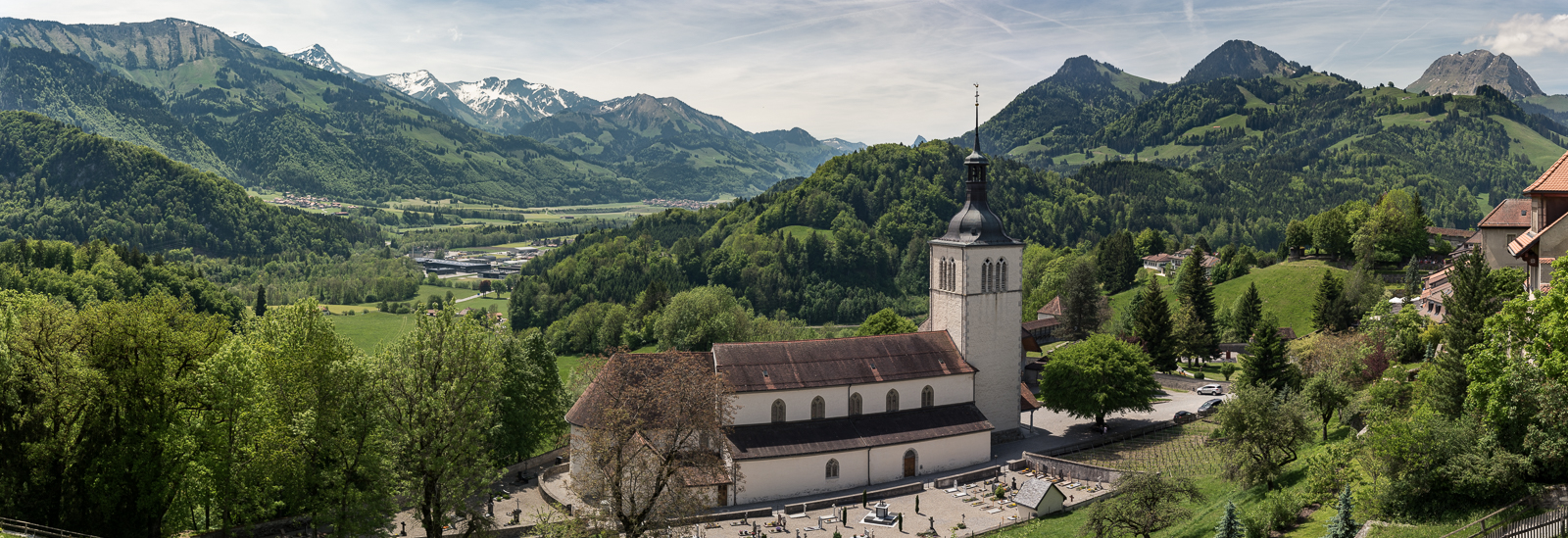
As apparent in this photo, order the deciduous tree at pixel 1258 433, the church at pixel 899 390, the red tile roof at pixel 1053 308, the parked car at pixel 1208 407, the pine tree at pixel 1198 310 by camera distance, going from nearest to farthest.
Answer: the deciduous tree at pixel 1258 433
the church at pixel 899 390
the parked car at pixel 1208 407
the pine tree at pixel 1198 310
the red tile roof at pixel 1053 308

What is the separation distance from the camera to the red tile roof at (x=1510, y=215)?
47.7m

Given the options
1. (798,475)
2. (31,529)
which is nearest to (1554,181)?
(798,475)

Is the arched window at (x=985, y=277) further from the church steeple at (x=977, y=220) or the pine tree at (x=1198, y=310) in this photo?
the pine tree at (x=1198, y=310)

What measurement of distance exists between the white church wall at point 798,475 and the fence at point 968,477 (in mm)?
4195

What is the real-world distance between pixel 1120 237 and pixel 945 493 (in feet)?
288

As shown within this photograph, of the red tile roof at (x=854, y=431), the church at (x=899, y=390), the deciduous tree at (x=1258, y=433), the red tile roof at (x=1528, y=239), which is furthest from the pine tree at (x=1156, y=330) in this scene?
the red tile roof at (x=1528, y=239)

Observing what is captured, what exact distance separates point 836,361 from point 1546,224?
33.2 m

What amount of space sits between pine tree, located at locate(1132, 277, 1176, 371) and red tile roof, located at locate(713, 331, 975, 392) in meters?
28.5

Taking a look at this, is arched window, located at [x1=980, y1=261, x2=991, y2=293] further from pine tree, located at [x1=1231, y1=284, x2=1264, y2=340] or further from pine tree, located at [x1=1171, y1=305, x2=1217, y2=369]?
pine tree, located at [x1=1231, y1=284, x2=1264, y2=340]

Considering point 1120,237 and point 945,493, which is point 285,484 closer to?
point 945,493

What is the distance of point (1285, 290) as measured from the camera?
10075cm

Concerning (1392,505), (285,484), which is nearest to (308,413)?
(285,484)

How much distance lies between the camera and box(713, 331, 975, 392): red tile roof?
5250 cm

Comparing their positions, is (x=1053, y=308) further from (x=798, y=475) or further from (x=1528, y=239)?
(x=1528, y=239)
